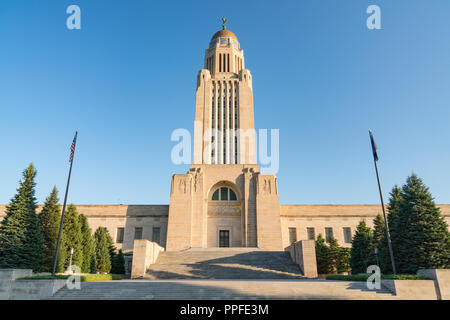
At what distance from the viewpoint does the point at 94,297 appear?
36.6 feet

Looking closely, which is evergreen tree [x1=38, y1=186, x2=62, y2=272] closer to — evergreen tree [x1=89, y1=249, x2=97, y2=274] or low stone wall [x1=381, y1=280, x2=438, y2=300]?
evergreen tree [x1=89, y1=249, x2=97, y2=274]

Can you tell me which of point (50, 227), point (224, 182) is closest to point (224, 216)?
point (224, 182)

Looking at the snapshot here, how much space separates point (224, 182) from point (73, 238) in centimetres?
1495

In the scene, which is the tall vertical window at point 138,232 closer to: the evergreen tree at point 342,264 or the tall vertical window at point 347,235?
the evergreen tree at point 342,264

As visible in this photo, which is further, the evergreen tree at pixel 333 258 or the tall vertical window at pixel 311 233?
the tall vertical window at pixel 311 233

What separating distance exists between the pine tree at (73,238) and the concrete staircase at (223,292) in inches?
347

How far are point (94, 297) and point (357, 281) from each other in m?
10.8

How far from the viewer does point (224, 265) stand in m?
19.7

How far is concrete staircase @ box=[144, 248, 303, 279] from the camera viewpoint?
18.1 metres

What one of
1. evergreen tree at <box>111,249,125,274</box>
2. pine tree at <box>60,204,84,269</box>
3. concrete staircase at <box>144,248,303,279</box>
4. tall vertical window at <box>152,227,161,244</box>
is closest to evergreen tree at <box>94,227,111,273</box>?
evergreen tree at <box>111,249,125,274</box>

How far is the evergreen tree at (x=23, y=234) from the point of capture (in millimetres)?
16609

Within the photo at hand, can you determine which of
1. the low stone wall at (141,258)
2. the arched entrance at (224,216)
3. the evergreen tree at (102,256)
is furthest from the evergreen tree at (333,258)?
the evergreen tree at (102,256)
